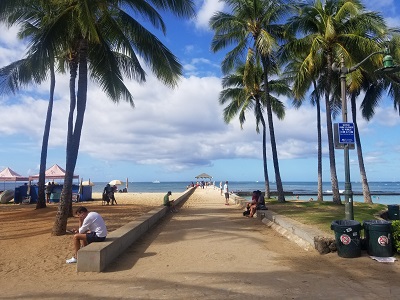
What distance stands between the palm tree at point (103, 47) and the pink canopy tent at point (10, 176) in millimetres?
17647

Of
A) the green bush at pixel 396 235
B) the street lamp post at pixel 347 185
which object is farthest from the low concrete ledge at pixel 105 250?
the green bush at pixel 396 235

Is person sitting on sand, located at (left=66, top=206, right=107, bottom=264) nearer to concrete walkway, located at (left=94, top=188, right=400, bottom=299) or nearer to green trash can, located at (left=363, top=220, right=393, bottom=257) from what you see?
concrete walkway, located at (left=94, top=188, right=400, bottom=299)

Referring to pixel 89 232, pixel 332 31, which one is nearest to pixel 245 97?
pixel 332 31

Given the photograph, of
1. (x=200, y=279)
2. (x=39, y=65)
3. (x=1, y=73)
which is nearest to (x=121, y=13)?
(x=39, y=65)

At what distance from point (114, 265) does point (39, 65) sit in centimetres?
658

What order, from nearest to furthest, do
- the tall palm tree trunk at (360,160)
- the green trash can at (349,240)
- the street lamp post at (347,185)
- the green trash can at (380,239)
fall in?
the green trash can at (380,239), the green trash can at (349,240), the street lamp post at (347,185), the tall palm tree trunk at (360,160)

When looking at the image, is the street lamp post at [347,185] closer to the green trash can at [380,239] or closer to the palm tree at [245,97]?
the green trash can at [380,239]

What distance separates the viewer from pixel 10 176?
2897 cm

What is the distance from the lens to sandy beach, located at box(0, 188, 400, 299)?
16.9ft

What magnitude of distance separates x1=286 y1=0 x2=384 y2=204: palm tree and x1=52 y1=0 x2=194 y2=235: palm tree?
26.7 ft

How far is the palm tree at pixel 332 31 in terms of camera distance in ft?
55.8

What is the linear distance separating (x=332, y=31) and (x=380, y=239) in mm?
12448

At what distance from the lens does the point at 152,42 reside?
11.8m

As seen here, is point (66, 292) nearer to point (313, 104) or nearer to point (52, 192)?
point (52, 192)
